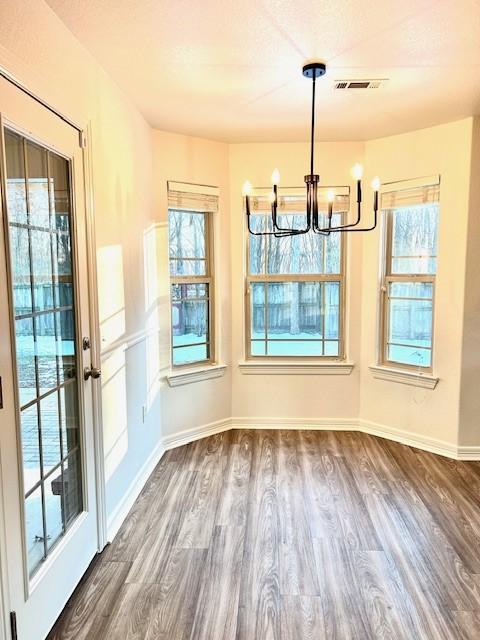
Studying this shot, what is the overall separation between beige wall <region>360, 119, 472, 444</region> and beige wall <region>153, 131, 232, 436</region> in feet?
4.26

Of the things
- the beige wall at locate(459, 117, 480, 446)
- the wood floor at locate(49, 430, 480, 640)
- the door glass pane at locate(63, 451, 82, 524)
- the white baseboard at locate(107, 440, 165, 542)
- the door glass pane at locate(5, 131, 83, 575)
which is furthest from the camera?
the beige wall at locate(459, 117, 480, 446)

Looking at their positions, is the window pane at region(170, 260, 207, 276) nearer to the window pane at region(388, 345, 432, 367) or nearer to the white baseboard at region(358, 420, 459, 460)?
the window pane at region(388, 345, 432, 367)

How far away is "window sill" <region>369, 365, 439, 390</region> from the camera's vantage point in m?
3.59

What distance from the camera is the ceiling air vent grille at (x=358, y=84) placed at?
259cm

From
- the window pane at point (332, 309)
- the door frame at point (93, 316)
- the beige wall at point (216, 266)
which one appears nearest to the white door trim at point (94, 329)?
Result: the door frame at point (93, 316)

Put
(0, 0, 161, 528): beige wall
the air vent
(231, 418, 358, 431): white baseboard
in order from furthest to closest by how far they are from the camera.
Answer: (231, 418, 358, 431): white baseboard
the air vent
(0, 0, 161, 528): beige wall

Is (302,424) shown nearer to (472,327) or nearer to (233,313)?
(233,313)

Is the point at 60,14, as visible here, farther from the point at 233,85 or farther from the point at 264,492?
the point at 264,492

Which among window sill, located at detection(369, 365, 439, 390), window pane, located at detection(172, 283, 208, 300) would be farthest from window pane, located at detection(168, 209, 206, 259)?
window sill, located at detection(369, 365, 439, 390)

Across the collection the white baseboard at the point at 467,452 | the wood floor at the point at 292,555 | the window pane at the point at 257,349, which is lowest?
the wood floor at the point at 292,555

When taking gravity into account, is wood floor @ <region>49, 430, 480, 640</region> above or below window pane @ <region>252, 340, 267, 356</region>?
below

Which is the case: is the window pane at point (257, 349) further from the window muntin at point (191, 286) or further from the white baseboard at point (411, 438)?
the white baseboard at point (411, 438)

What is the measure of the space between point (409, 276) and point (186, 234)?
1.97 meters

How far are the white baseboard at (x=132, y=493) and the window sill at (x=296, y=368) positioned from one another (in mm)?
1074
